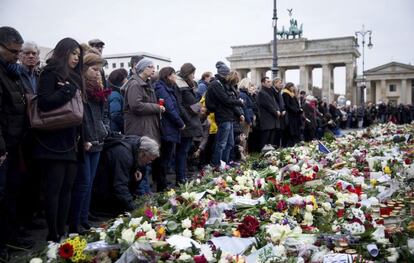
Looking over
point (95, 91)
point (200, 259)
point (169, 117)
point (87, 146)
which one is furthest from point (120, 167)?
point (200, 259)

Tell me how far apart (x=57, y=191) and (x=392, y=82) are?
65332 mm

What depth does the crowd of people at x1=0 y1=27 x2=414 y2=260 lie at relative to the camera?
418 centimetres

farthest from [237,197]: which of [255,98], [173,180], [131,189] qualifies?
[255,98]

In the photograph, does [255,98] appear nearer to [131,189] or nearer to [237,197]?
[131,189]

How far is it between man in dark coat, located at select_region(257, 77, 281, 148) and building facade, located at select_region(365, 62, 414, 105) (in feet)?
182

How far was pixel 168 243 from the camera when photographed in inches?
117

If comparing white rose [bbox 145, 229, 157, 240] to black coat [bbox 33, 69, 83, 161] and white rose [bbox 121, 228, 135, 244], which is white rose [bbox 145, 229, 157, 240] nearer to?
white rose [bbox 121, 228, 135, 244]

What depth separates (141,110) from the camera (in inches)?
243

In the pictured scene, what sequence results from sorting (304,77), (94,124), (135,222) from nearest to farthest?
(135,222) < (94,124) < (304,77)

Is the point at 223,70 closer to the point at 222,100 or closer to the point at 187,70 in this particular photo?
the point at 222,100

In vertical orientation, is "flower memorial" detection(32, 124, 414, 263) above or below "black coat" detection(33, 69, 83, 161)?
below

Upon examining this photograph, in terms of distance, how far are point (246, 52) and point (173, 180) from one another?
51662 mm

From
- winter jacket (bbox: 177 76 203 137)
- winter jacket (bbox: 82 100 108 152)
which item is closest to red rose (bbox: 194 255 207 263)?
winter jacket (bbox: 82 100 108 152)

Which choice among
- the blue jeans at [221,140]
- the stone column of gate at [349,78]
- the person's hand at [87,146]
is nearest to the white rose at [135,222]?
the person's hand at [87,146]
